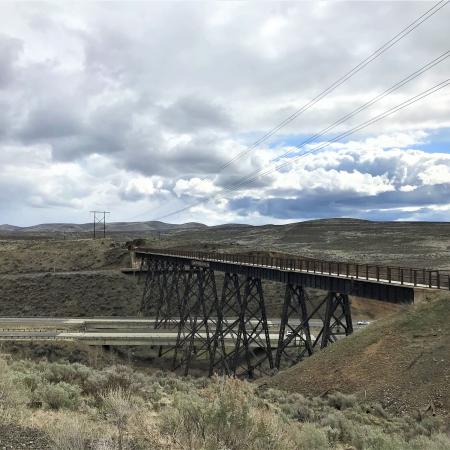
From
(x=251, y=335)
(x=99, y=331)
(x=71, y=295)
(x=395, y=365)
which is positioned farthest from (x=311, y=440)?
(x=71, y=295)

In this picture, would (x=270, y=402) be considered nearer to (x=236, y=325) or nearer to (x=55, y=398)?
(x=55, y=398)

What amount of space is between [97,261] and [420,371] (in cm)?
6672

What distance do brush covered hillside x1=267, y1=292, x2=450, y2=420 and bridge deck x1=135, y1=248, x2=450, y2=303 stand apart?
1382 millimetres

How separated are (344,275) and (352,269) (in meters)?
0.95

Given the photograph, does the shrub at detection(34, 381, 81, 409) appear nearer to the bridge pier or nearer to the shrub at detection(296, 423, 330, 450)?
the shrub at detection(296, 423, 330, 450)

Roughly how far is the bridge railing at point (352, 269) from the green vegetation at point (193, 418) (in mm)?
7376

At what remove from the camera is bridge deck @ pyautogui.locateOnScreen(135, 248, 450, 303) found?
18.6 m

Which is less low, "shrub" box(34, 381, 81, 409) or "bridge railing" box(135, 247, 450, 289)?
"bridge railing" box(135, 247, 450, 289)

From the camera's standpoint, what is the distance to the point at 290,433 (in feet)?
24.4

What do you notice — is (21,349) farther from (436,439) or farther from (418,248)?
(418,248)

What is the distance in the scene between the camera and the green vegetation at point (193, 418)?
615cm

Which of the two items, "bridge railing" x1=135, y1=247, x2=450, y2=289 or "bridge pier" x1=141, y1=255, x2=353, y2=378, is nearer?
"bridge railing" x1=135, y1=247, x2=450, y2=289

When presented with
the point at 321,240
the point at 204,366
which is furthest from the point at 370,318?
the point at 321,240

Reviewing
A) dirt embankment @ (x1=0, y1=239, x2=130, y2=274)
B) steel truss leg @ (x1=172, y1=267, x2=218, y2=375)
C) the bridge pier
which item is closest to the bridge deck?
the bridge pier
